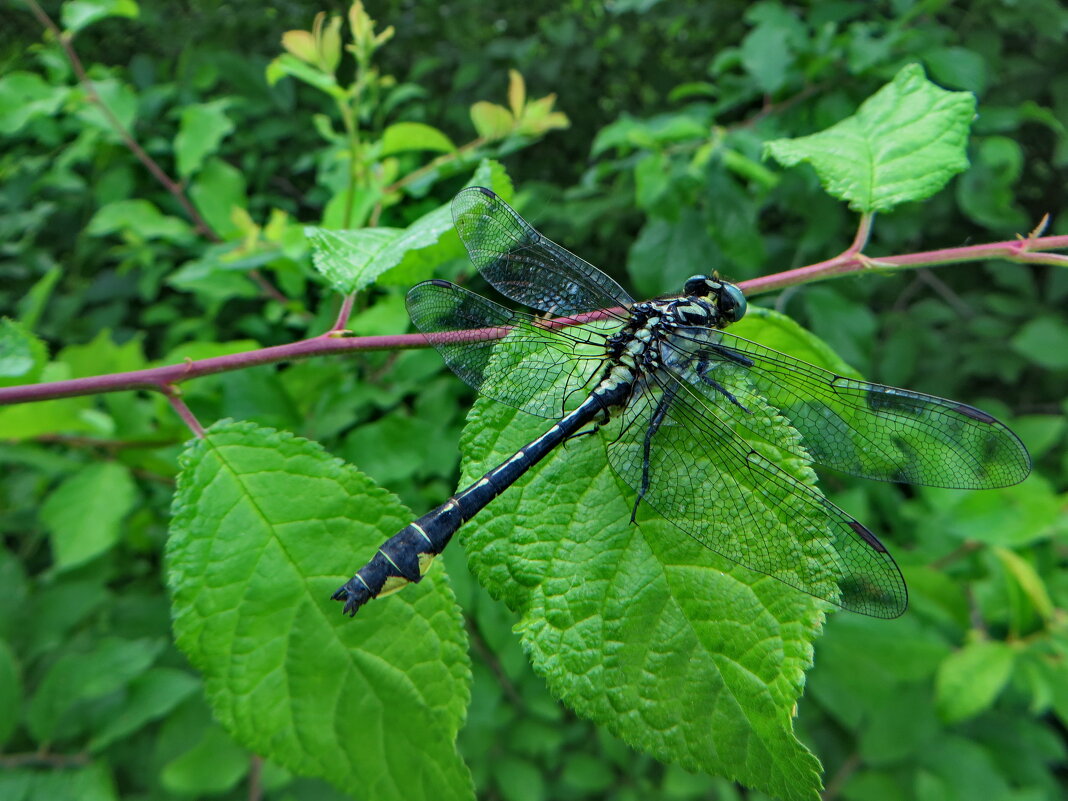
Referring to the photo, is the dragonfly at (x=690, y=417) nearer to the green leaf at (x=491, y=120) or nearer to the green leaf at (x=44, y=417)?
the green leaf at (x=491, y=120)

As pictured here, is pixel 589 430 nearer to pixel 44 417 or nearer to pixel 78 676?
pixel 44 417

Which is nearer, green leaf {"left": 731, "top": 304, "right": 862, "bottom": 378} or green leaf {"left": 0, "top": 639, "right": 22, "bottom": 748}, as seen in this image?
green leaf {"left": 731, "top": 304, "right": 862, "bottom": 378}

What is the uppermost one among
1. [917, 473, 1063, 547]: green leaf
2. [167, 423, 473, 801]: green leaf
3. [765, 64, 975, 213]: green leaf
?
[765, 64, 975, 213]: green leaf

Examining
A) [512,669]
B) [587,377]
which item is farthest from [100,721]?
[587,377]

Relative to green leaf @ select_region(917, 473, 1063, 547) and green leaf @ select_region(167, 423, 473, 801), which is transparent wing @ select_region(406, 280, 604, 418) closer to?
green leaf @ select_region(167, 423, 473, 801)

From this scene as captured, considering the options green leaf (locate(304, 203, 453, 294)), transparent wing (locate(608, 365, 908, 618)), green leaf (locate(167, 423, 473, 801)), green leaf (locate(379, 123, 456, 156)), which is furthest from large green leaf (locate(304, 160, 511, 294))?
green leaf (locate(379, 123, 456, 156))

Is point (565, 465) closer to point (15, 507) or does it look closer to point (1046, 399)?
point (15, 507)

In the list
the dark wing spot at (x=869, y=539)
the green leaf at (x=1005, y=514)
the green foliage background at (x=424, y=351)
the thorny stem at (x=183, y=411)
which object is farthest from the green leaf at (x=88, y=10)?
the green leaf at (x=1005, y=514)
